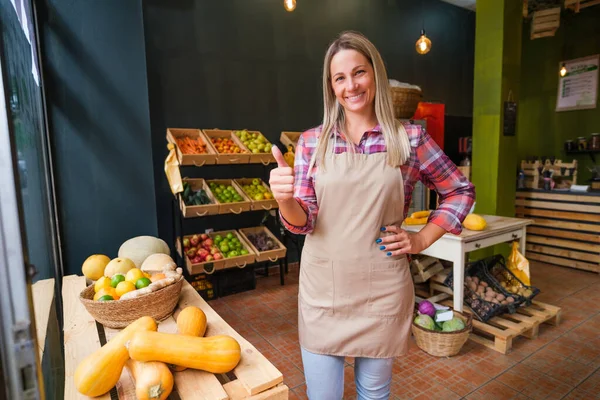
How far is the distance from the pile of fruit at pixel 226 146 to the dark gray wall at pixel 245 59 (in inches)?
18.4

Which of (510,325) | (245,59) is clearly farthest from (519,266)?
(245,59)

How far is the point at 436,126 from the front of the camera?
662cm

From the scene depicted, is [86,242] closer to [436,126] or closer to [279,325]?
[279,325]

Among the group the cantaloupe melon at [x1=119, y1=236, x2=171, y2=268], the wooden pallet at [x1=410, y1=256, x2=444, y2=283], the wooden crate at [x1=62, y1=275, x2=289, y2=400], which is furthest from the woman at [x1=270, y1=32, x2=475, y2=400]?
the wooden pallet at [x1=410, y1=256, x2=444, y2=283]

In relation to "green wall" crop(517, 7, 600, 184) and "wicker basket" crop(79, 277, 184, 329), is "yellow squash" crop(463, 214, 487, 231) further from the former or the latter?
"green wall" crop(517, 7, 600, 184)

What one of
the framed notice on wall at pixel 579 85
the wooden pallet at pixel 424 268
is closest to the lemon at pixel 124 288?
the wooden pallet at pixel 424 268

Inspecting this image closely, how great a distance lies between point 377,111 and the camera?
4.39 ft

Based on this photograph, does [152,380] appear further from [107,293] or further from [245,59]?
[245,59]

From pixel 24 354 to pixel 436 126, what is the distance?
6.72 meters

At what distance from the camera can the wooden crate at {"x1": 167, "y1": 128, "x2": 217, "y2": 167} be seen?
11.8 ft

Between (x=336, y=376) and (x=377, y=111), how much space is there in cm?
97

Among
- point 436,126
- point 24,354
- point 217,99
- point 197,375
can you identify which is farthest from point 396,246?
point 436,126

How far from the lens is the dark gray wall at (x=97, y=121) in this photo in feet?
11.3

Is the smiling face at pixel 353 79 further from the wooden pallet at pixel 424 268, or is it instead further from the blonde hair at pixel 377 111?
the wooden pallet at pixel 424 268
